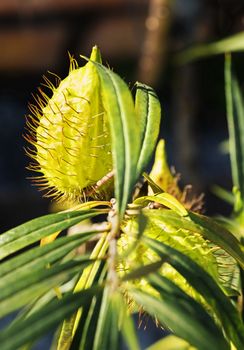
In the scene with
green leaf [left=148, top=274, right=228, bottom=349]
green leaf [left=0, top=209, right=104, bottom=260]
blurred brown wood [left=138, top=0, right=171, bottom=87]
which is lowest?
green leaf [left=148, top=274, right=228, bottom=349]

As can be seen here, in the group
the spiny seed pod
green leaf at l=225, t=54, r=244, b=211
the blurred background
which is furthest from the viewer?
the blurred background

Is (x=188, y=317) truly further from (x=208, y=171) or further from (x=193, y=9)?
(x=208, y=171)

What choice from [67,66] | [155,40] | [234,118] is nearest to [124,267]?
[234,118]

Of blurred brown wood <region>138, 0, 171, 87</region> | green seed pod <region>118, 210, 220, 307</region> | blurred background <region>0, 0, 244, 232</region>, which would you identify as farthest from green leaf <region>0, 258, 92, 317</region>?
blurred background <region>0, 0, 244, 232</region>

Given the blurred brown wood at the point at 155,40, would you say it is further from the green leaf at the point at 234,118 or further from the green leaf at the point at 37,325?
the green leaf at the point at 37,325

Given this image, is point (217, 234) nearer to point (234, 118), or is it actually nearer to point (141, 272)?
point (141, 272)

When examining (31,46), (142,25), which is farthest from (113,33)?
(31,46)

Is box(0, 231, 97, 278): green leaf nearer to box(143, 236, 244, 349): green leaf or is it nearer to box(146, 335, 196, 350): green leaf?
box(143, 236, 244, 349): green leaf
